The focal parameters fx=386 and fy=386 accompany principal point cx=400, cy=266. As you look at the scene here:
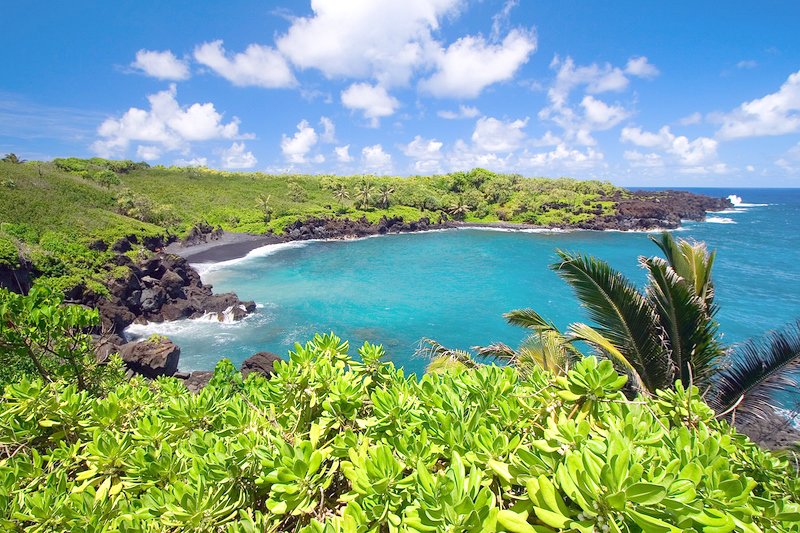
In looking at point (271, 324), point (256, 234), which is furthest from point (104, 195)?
point (271, 324)

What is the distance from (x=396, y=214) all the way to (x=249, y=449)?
64.9 metres

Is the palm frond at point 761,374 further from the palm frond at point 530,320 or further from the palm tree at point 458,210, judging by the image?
the palm tree at point 458,210

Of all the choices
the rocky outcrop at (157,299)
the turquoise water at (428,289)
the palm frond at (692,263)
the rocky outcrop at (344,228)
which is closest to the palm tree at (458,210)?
the rocky outcrop at (344,228)

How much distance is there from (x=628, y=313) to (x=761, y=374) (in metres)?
2.13

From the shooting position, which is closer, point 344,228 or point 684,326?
point 684,326

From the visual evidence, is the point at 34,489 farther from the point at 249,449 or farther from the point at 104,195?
the point at 104,195

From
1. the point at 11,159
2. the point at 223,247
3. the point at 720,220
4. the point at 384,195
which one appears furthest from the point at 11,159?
the point at 720,220

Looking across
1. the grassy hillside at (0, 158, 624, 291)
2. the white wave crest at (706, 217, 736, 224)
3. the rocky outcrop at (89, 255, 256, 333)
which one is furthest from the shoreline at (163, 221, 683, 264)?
the white wave crest at (706, 217, 736, 224)

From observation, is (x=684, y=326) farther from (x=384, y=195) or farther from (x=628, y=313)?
(x=384, y=195)

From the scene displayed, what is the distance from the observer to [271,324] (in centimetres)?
2453

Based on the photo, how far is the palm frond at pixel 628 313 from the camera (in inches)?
260

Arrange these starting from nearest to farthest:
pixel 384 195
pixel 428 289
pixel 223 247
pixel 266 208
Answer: pixel 428 289 → pixel 223 247 → pixel 266 208 → pixel 384 195

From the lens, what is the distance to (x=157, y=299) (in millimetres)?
25781

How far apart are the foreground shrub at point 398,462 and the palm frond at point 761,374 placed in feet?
16.0
